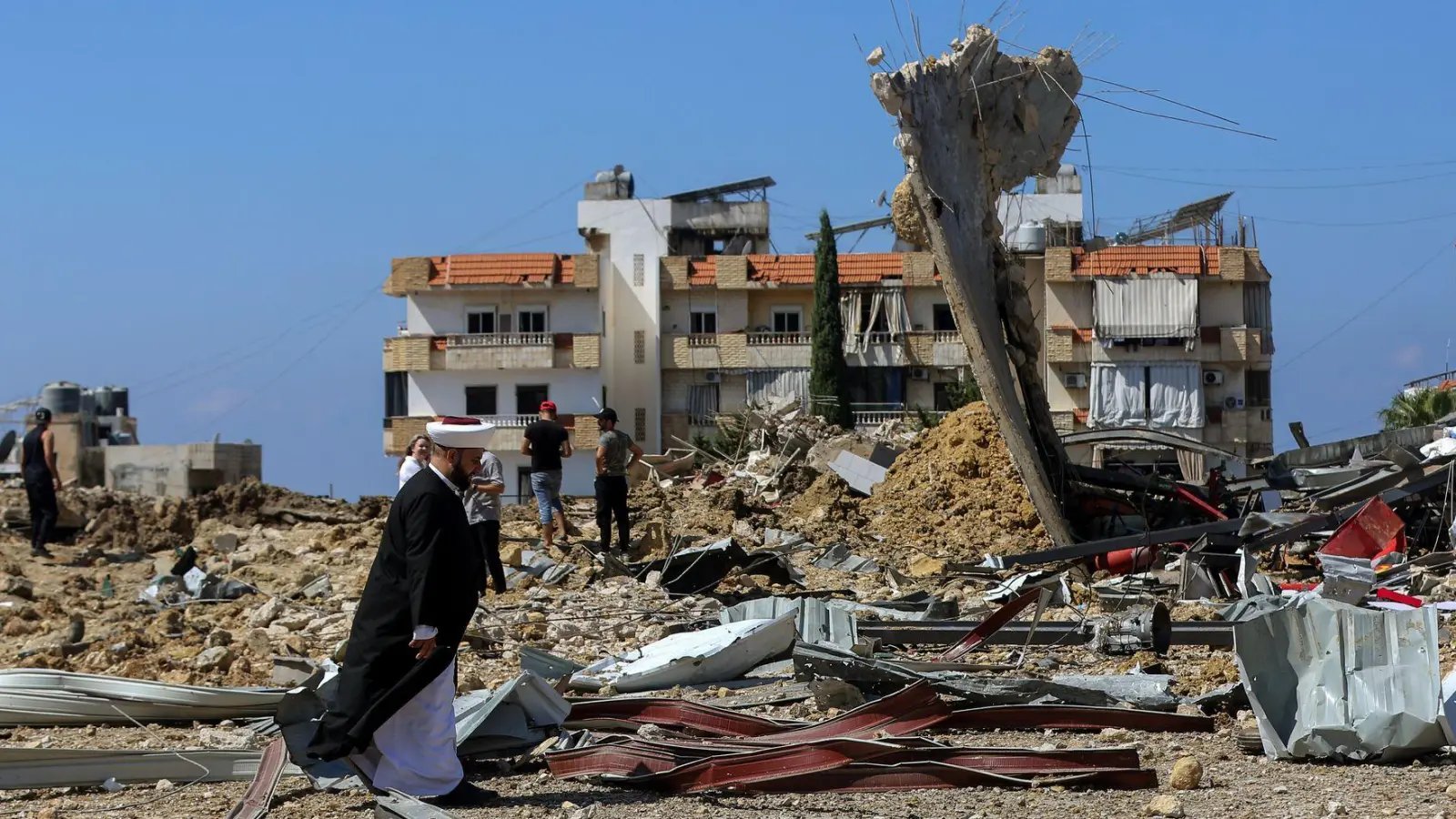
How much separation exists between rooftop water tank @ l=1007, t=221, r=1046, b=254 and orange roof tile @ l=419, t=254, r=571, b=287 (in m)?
14.7

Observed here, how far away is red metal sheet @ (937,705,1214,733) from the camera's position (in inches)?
275

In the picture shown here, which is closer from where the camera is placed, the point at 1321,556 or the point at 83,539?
the point at 1321,556

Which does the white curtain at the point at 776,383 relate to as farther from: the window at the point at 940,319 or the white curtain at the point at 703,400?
the window at the point at 940,319

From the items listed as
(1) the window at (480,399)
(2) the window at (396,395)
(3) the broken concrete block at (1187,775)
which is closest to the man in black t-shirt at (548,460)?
(3) the broken concrete block at (1187,775)

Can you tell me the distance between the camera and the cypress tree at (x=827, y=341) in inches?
1964

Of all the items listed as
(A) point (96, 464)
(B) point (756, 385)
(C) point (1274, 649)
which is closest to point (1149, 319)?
(B) point (756, 385)

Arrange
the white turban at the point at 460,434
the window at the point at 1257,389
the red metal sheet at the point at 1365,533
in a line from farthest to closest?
the window at the point at 1257,389 → the red metal sheet at the point at 1365,533 → the white turban at the point at 460,434

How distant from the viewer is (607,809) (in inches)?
229

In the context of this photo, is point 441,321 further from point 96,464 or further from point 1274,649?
point 1274,649

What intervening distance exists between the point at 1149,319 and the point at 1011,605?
4305 cm

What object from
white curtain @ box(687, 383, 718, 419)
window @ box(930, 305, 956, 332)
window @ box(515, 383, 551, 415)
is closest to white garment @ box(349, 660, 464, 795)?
window @ box(930, 305, 956, 332)

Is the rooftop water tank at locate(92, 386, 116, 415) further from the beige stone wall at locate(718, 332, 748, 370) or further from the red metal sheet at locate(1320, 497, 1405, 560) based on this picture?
the red metal sheet at locate(1320, 497, 1405, 560)

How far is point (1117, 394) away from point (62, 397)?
113 feet

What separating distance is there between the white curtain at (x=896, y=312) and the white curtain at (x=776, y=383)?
10.4 ft
